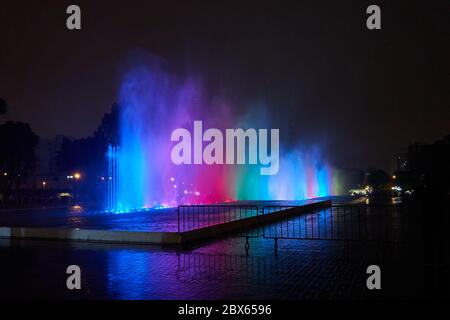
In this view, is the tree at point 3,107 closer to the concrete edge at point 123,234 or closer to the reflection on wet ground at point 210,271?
the concrete edge at point 123,234

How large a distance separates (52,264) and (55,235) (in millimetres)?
4168

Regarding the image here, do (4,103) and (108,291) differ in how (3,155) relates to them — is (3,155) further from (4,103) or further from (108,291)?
(108,291)

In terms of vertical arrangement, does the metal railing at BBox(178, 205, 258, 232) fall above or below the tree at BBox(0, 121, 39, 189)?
below

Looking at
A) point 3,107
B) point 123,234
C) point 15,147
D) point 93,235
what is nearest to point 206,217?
point 93,235

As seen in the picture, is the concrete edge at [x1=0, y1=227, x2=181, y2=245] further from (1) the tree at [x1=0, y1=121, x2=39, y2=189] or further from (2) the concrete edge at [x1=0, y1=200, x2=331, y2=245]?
(1) the tree at [x1=0, y1=121, x2=39, y2=189]

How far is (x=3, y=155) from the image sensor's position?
5334 cm

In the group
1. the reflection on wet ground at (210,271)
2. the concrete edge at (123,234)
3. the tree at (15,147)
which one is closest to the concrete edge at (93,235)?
the concrete edge at (123,234)

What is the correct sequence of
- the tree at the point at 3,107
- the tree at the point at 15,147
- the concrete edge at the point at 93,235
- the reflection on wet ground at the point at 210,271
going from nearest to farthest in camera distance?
the reflection on wet ground at the point at 210,271, the concrete edge at the point at 93,235, the tree at the point at 3,107, the tree at the point at 15,147

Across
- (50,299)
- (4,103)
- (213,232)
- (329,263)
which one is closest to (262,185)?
(4,103)

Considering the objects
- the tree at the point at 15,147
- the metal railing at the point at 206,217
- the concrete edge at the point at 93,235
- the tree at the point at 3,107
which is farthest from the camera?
the tree at the point at 15,147

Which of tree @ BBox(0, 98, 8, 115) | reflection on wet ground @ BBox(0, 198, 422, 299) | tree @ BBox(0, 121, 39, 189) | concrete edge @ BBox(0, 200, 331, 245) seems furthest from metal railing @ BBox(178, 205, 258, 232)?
tree @ BBox(0, 121, 39, 189)

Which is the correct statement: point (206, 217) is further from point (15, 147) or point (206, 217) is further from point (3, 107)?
point (15, 147)

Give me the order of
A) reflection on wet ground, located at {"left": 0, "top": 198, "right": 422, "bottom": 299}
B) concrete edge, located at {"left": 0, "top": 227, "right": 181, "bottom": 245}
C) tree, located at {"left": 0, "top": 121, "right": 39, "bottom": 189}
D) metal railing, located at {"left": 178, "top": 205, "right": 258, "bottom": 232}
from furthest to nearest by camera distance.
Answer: tree, located at {"left": 0, "top": 121, "right": 39, "bottom": 189}, metal railing, located at {"left": 178, "top": 205, "right": 258, "bottom": 232}, concrete edge, located at {"left": 0, "top": 227, "right": 181, "bottom": 245}, reflection on wet ground, located at {"left": 0, "top": 198, "right": 422, "bottom": 299}

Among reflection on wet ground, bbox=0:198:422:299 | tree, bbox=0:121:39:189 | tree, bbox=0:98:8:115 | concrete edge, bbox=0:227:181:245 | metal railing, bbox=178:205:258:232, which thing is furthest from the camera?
tree, bbox=0:121:39:189
